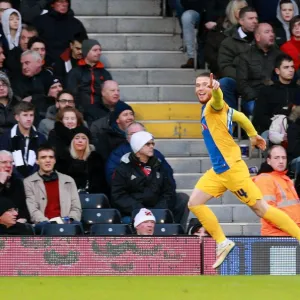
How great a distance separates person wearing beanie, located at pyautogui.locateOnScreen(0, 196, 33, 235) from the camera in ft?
43.9

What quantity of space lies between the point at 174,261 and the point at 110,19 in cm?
615

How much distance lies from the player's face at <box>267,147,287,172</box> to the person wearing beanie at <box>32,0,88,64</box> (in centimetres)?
380

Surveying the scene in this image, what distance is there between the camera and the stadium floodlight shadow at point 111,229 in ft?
44.6

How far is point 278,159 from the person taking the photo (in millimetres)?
13836

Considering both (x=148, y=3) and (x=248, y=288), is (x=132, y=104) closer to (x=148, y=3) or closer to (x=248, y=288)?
(x=148, y=3)

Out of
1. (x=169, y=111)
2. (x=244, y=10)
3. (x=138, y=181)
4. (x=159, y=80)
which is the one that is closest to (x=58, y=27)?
(x=159, y=80)

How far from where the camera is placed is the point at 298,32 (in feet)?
53.9

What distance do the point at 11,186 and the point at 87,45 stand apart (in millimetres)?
2703

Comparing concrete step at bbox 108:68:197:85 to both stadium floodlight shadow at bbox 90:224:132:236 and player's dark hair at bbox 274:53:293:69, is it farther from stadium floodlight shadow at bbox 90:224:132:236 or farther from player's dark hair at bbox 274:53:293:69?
stadium floodlight shadow at bbox 90:224:132:236

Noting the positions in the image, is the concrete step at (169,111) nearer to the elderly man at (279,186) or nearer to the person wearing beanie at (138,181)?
the person wearing beanie at (138,181)

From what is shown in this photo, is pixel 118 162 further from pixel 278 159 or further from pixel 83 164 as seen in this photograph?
pixel 278 159

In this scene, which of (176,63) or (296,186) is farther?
(176,63)

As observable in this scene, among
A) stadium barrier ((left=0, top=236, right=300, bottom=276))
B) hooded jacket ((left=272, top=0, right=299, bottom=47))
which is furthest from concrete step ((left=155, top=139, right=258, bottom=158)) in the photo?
stadium barrier ((left=0, top=236, right=300, bottom=276))

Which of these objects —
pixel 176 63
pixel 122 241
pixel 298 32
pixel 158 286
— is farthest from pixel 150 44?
pixel 158 286
